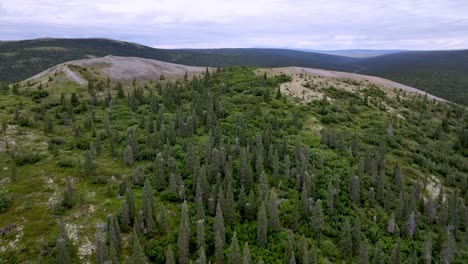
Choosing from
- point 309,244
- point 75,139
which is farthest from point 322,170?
point 75,139

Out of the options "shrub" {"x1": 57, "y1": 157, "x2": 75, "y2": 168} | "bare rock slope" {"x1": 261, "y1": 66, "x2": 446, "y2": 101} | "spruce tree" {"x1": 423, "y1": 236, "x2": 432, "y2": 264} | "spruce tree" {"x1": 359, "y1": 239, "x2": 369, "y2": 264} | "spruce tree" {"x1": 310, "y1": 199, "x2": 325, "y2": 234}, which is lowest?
"spruce tree" {"x1": 423, "y1": 236, "x2": 432, "y2": 264}

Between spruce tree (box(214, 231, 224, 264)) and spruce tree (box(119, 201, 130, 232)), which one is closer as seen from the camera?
spruce tree (box(214, 231, 224, 264))

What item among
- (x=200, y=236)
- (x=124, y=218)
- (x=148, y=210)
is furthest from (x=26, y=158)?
(x=200, y=236)

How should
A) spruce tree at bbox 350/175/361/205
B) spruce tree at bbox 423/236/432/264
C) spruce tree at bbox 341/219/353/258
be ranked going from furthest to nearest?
spruce tree at bbox 350/175/361/205 → spruce tree at bbox 423/236/432/264 → spruce tree at bbox 341/219/353/258

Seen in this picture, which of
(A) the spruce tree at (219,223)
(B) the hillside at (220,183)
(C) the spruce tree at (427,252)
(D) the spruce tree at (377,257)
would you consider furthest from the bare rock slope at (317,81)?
(A) the spruce tree at (219,223)

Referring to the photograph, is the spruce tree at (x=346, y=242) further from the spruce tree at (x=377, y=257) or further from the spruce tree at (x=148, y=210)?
the spruce tree at (x=148, y=210)

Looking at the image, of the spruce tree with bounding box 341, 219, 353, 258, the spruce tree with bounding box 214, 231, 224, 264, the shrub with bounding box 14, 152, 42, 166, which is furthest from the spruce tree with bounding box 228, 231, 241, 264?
the shrub with bounding box 14, 152, 42, 166

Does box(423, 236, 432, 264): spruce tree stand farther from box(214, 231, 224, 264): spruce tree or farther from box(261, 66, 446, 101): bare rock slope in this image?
box(261, 66, 446, 101): bare rock slope

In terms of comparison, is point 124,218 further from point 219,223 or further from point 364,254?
point 364,254

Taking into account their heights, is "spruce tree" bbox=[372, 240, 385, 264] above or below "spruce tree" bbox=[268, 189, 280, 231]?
below
